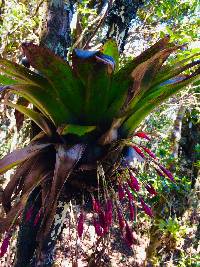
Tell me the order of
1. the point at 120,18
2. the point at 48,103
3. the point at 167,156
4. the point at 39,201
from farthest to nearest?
the point at 167,156 < the point at 120,18 < the point at 39,201 < the point at 48,103

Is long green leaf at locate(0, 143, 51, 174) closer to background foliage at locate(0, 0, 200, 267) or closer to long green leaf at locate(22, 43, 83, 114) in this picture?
long green leaf at locate(22, 43, 83, 114)

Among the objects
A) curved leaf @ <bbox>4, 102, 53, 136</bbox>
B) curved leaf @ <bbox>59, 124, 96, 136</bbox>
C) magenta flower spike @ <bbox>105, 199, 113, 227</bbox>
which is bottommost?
magenta flower spike @ <bbox>105, 199, 113, 227</bbox>

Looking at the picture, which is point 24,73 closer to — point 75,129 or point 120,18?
point 75,129

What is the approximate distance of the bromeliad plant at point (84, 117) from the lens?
108 cm

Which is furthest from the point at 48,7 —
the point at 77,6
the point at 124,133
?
the point at 77,6

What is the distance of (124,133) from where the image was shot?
1211 millimetres

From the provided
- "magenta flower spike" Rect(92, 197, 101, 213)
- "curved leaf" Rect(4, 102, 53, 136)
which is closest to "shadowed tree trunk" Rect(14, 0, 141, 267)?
"magenta flower spike" Rect(92, 197, 101, 213)

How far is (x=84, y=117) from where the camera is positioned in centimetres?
122

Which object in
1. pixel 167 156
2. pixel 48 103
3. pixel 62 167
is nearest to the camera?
pixel 62 167

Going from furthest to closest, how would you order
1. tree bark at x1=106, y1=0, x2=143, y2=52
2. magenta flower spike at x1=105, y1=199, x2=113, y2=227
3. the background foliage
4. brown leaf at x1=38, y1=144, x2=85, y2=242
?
Answer: the background foliage → tree bark at x1=106, y1=0, x2=143, y2=52 → magenta flower spike at x1=105, y1=199, x2=113, y2=227 → brown leaf at x1=38, y1=144, x2=85, y2=242

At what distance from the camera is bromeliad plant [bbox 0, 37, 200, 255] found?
1077 mm

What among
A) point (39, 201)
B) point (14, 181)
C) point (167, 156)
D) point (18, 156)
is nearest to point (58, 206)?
point (39, 201)

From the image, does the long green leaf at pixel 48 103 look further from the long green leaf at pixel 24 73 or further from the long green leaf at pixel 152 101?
the long green leaf at pixel 152 101

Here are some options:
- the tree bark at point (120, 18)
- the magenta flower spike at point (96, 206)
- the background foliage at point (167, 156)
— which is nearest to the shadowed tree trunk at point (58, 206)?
the magenta flower spike at point (96, 206)
